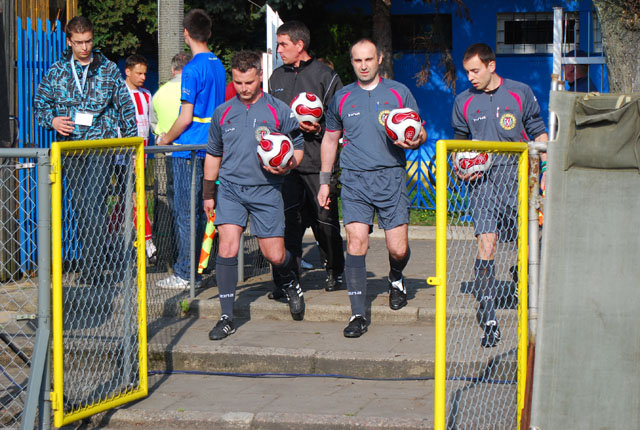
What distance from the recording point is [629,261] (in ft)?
14.0

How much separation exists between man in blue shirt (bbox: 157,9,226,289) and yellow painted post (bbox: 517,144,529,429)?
11.8 ft

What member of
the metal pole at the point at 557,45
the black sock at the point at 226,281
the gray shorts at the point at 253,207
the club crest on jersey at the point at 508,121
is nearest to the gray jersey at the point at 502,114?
the club crest on jersey at the point at 508,121

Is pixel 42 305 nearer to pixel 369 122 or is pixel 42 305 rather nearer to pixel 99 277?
pixel 99 277

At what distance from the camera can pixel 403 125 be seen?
643cm

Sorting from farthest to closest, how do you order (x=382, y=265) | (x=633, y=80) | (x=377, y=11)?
(x=377, y=11), (x=382, y=265), (x=633, y=80)

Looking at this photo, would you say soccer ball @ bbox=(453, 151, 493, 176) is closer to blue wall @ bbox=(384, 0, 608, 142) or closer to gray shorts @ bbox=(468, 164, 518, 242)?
gray shorts @ bbox=(468, 164, 518, 242)

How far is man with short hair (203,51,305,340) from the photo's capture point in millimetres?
6824

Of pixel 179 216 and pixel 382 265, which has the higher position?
pixel 179 216

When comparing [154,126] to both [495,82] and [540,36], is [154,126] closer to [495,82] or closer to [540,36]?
[495,82]

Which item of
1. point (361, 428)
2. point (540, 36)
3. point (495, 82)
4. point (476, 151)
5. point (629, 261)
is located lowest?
point (361, 428)

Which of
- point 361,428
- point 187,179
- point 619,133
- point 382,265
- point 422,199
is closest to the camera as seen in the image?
point 619,133

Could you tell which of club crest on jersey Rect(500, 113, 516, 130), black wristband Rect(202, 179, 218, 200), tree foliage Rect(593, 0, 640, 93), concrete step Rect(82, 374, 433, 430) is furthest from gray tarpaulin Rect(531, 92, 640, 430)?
tree foliage Rect(593, 0, 640, 93)

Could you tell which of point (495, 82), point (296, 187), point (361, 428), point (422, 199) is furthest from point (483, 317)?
point (422, 199)

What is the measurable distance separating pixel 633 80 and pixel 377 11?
8683 millimetres
